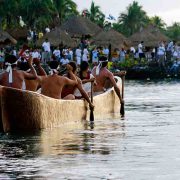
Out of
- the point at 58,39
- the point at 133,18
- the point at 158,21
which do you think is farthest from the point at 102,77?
the point at 158,21

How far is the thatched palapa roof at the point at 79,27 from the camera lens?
62750 millimetres

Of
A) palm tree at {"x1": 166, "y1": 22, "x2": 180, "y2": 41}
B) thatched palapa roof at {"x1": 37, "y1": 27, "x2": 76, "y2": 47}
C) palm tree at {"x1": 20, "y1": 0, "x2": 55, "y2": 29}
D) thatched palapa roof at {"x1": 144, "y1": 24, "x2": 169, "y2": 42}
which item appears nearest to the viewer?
thatched palapa roof at {"x1": 37, "y1": 27, "x2": 76, "y2": 47}

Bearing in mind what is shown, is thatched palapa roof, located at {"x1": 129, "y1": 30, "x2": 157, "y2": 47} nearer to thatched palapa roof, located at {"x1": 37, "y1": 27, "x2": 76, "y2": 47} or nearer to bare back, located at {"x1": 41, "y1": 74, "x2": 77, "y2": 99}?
thatched palapa roof, located at {"x1": 37, "y1": 27, "x2": 76, "y2": 47}

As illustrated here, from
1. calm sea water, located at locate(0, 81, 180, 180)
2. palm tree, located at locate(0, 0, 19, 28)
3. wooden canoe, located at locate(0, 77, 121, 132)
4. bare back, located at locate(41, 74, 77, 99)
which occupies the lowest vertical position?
calm sea water, located at locate(0, 81, 180, 180)

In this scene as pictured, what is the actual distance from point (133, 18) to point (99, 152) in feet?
326

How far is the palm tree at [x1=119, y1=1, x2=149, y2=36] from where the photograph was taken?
11181 centimetres

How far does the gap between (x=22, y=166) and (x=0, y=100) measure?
3.65 meters

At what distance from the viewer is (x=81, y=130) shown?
1695cm

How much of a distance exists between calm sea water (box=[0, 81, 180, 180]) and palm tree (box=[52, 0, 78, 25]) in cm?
6566

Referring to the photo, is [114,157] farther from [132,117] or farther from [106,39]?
[106,39]

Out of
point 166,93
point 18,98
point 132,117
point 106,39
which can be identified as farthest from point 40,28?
point 18,98

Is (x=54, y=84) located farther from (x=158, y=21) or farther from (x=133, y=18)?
(x=158, y=21)

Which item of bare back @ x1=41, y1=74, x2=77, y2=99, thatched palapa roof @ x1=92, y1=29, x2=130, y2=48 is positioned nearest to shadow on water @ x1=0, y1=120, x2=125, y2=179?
bare back @ x1=41, y1=74, x2=77, y2=99

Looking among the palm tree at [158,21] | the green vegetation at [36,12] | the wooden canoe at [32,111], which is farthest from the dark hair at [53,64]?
the palm tree at [158,21]
